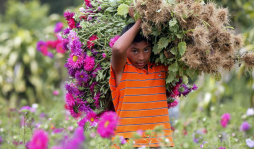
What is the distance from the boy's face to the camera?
2068mm

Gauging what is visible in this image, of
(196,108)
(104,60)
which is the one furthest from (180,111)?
(104,60)

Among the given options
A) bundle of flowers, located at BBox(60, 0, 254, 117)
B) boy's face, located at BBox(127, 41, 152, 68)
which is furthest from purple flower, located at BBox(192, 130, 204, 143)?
boy's face, located at BBox(127, 41, 152, 68)

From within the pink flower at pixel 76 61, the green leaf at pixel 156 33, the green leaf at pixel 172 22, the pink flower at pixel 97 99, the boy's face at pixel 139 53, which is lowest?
the pink flower at pixel 97 99

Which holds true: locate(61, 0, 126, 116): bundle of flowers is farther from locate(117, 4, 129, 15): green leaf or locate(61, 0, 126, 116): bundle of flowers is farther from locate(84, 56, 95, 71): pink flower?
locate(117, 4, 129, 15): green leaf

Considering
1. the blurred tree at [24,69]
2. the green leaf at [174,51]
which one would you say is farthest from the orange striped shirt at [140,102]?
the blurred tree at [24,69]

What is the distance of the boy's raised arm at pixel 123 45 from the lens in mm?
1958

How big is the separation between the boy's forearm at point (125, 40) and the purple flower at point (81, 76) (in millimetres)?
401

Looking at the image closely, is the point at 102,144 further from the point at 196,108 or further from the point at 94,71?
the point at 196,108

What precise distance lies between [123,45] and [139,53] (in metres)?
0.16

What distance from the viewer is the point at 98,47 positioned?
2.35m

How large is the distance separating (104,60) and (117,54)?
389mm

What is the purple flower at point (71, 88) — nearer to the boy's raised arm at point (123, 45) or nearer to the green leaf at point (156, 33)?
the boy's raised arm at point (123, 45)

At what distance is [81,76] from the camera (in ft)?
7.56

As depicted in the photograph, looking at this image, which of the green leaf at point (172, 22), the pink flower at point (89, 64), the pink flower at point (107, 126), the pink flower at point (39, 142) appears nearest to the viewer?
the pink flower at point (39, 142)
